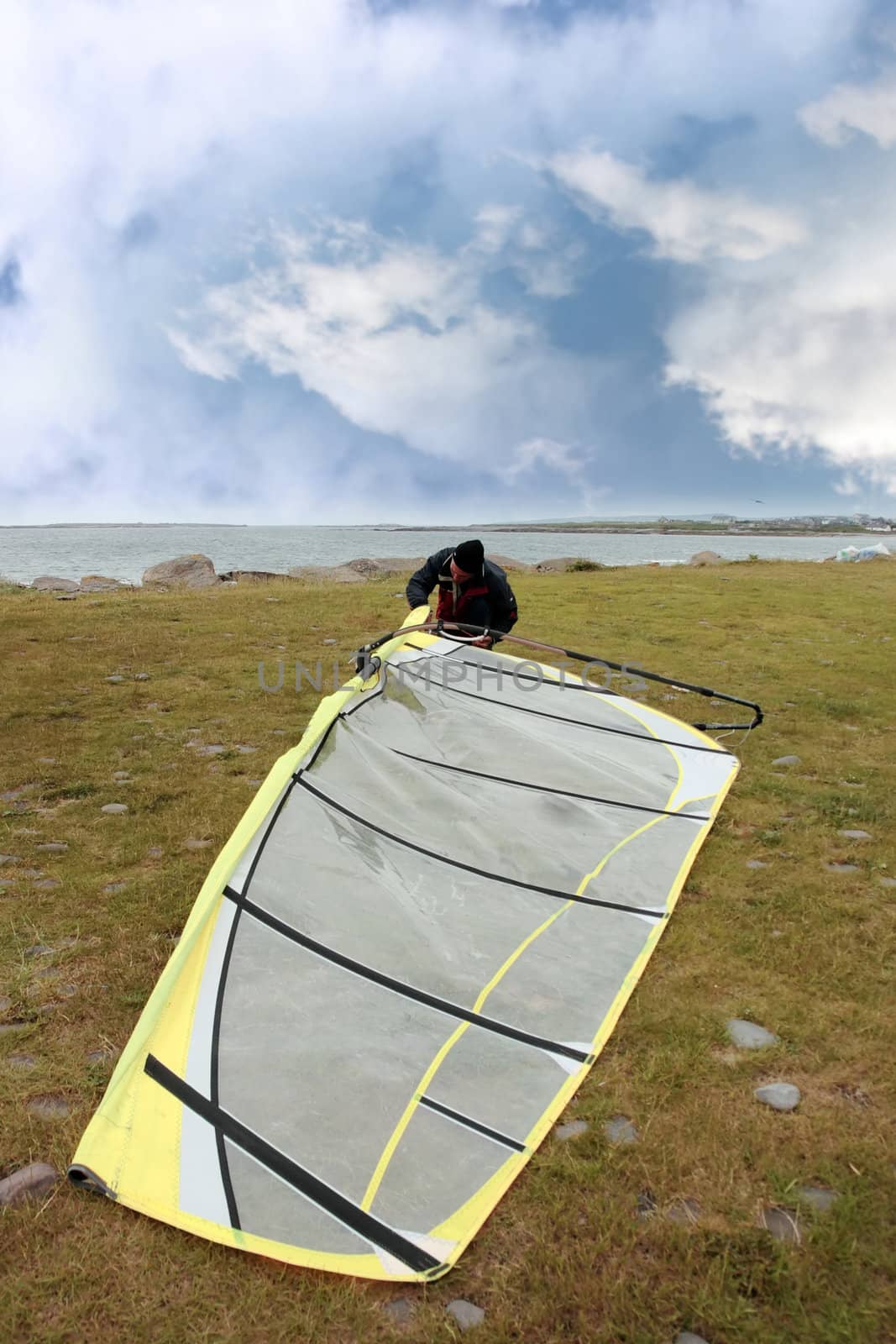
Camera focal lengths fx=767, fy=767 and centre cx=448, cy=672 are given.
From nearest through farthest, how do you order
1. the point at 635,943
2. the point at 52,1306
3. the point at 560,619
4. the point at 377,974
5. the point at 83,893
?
1. the point at 52,1306
2. the point at 377,974
3. the point at 635,943
4. the point at 83,893
5. the point at 560,619

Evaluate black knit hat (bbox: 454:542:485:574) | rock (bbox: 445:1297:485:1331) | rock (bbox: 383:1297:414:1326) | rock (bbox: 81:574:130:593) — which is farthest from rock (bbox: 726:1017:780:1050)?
rock (bbox: 81:574:130:593)

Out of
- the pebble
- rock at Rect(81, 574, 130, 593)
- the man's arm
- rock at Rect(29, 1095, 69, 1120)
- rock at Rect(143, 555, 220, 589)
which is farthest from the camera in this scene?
rock at Rect(143, 555, 220, 589)

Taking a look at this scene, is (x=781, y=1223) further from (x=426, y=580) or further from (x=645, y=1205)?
(x=426, y=580)

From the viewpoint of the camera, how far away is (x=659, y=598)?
15.0 meters

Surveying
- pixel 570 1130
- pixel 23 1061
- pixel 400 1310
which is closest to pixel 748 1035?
pixel 570 1130

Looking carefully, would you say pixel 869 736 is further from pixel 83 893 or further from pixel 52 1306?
pixel 52 1306

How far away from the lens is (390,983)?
3.01 metres

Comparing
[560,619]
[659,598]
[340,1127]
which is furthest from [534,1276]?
[659,598]

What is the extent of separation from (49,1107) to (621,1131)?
188 cm

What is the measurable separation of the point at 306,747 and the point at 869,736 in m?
4.97

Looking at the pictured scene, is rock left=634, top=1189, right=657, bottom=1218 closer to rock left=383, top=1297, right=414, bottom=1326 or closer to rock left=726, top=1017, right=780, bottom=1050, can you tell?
rock left=383, top=1297, right=414, bottom=1326

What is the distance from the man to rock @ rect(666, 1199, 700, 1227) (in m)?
5.46

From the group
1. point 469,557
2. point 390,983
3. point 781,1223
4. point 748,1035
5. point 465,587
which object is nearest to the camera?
point 781,1223

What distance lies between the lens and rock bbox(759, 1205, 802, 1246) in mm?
2055
